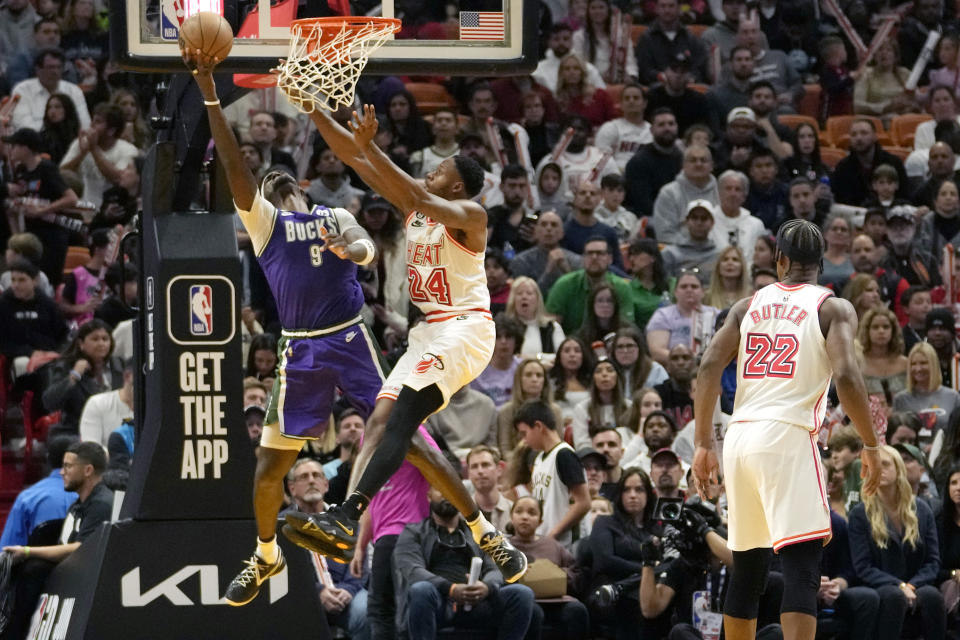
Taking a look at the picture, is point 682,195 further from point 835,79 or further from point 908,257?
point 835,79

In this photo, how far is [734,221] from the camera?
1563 cm

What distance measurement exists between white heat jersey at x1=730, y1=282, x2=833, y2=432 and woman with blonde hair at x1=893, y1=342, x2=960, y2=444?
5878 mm

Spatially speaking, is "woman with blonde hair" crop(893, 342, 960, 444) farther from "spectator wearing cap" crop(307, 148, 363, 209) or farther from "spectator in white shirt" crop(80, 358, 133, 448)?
"spectator in white shirt" crop(80, 358, 133, 448)

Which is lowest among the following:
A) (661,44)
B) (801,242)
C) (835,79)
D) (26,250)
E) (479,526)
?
(479,526)

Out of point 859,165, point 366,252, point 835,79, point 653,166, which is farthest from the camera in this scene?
point 835,79

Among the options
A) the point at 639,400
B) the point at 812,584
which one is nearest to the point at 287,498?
the point at 639,400

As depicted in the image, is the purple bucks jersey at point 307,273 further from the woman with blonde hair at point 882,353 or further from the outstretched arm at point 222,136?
the woman with blonde hair at point 882,353

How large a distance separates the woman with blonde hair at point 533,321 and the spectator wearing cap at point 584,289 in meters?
0.29

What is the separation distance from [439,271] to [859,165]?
387 inches

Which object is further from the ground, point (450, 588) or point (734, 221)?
point (734, 221)

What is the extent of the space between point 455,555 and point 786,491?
409 centimetres

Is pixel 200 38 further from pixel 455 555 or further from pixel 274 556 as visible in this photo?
pixel 455 555

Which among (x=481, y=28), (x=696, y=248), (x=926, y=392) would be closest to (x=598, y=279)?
(x=696, y=248)

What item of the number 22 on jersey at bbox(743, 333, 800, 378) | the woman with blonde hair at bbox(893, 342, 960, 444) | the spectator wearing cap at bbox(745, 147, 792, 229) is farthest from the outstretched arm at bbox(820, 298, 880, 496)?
the spectator wearing cap at bbox(745, 147, 792, 229)
